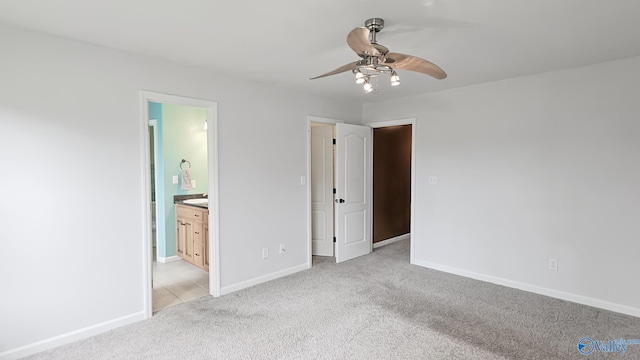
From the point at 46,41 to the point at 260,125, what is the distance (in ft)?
6.39

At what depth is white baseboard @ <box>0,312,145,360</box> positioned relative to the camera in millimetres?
2291

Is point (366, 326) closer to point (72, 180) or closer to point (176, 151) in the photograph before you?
point (72, 180)

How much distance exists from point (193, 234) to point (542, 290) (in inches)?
165

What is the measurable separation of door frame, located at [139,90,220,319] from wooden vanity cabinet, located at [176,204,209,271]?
639 mm

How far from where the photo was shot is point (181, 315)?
2949 millimetres

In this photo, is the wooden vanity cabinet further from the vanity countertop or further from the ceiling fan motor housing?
the ceiling fan motor housing

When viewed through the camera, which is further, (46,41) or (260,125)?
(260,125)

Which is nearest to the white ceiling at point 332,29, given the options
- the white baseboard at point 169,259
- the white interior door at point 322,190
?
the white interior door at point 322,190

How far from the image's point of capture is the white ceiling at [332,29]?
1958 mm

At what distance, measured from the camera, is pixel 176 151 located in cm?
464

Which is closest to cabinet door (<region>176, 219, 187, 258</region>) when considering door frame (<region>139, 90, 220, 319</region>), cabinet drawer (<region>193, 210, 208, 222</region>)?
cabinet drawer (<region>193, 210, 208, 222</region>)

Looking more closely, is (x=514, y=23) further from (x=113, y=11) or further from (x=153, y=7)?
(x=113, y=11)

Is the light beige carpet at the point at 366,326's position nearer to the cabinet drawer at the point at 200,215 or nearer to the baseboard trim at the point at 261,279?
the baseboard trim at the point at 261,279

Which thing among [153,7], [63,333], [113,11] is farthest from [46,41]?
[63,333]
